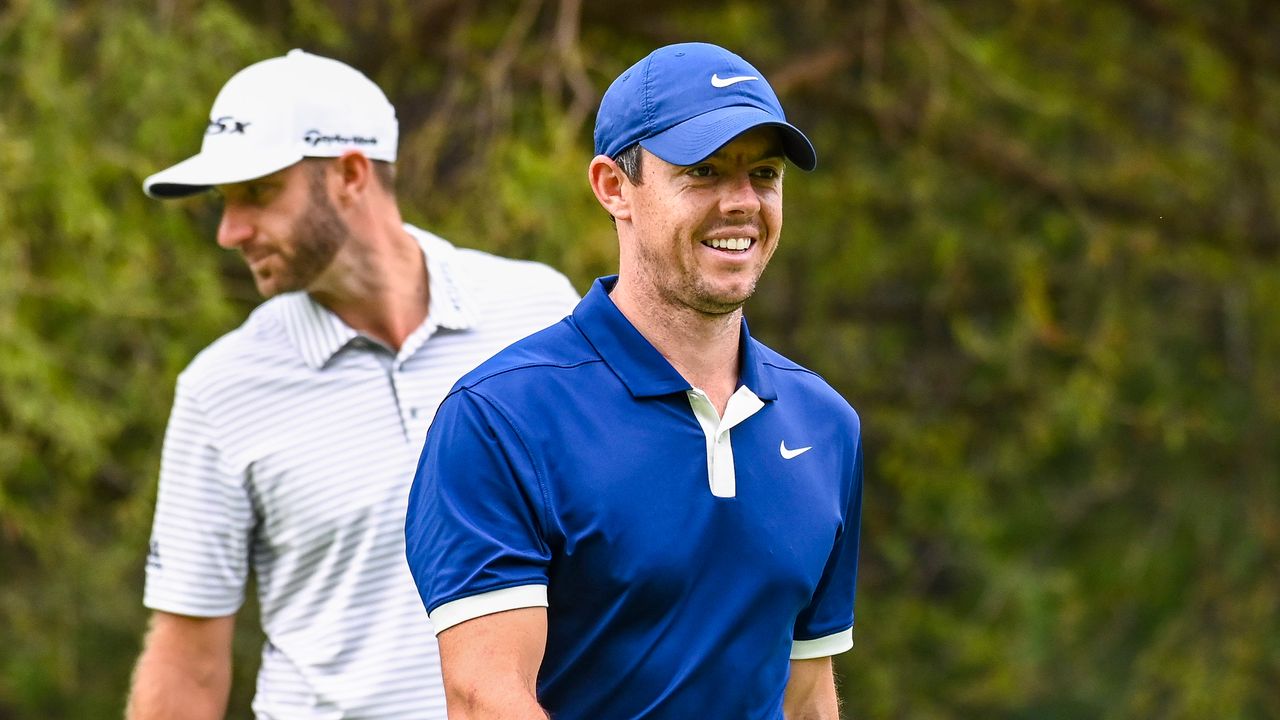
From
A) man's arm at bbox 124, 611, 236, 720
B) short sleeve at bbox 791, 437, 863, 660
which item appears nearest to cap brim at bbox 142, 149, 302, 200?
man's arm at bbox 124, 611, 236, 720

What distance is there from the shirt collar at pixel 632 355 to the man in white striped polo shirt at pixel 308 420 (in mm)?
764

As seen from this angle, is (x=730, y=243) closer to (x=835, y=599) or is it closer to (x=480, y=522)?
(x=480, y=522)

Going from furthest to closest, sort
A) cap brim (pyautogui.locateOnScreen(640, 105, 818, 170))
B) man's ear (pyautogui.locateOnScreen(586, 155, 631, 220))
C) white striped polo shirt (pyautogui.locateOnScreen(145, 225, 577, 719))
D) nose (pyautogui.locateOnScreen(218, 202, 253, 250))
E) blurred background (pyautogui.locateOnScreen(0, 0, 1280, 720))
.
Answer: blurred background (pyautogui.locateOnScreen(0, 0, 1280, 720)) < nose (pyautogui.locateOnScreen(218, 202, 253, 250)) < white striped polo shirt (pyautogui.locateOnScreen(145, 225, 577, 719)) < man's ear (pyautogui.locateOnScreen(586, 155, 631, 220)) < cap brim (pyautogui.locateOnScreen(640, 105, 818, 170))

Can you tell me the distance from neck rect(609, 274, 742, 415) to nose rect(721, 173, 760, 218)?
→ 0.43ft

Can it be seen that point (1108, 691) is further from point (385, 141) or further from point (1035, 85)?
point (385, 141)

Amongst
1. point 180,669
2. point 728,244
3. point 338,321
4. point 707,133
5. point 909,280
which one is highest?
point 707,133

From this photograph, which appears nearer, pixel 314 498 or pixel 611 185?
pixel 611 185

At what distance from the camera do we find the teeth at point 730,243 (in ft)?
7.29

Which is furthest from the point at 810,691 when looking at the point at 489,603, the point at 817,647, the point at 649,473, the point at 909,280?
the point at 909,280

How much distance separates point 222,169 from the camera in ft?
10.1

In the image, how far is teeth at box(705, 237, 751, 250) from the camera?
2.22 metres

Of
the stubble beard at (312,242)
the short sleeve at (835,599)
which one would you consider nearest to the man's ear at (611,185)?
the short sleeve at (835,599)

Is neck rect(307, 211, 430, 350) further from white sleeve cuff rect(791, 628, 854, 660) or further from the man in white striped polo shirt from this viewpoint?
white sleeve cuff rect(791, 628, 854, 660)

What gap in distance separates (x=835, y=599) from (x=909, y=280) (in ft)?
20.8
